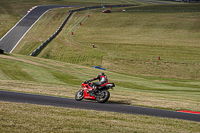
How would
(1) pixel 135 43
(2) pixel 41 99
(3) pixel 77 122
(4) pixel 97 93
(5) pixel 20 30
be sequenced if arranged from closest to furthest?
(3) pixel 77 122
(2) pixel 41 99
(4) pixel 97 93
(1) pixel 135 43
(5) pixel 20 30

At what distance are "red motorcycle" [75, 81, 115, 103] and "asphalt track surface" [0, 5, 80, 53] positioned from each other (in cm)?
5256

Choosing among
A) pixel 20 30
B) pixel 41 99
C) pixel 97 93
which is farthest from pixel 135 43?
pixel 41 99

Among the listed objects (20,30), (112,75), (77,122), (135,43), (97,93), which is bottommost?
(77,122)

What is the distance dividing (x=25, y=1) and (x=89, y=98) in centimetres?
11828

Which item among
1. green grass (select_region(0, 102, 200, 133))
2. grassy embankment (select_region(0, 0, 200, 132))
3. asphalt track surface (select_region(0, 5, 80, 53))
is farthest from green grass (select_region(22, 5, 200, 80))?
green grass (select_region(0, 102, 200, 133))

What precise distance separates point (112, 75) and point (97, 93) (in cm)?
2903

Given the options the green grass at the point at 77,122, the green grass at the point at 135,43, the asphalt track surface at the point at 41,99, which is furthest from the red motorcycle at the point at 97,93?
the green grass at the point at 135,43

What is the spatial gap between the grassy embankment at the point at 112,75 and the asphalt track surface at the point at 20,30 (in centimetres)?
353

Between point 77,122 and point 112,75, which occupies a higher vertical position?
point 112,75

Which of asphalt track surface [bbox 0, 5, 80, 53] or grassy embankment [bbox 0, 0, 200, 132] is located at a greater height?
asphalt track surface [bbox 0, 5, 80, 53]

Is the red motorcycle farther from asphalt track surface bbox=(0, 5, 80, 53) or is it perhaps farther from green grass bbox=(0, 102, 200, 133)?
asphalt track surface bbox=(0, 5, 80, 53)

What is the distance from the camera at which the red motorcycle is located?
57.1 ft

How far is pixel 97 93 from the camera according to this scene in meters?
18.0

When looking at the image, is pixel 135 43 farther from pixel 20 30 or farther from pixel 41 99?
pixel 41 99
